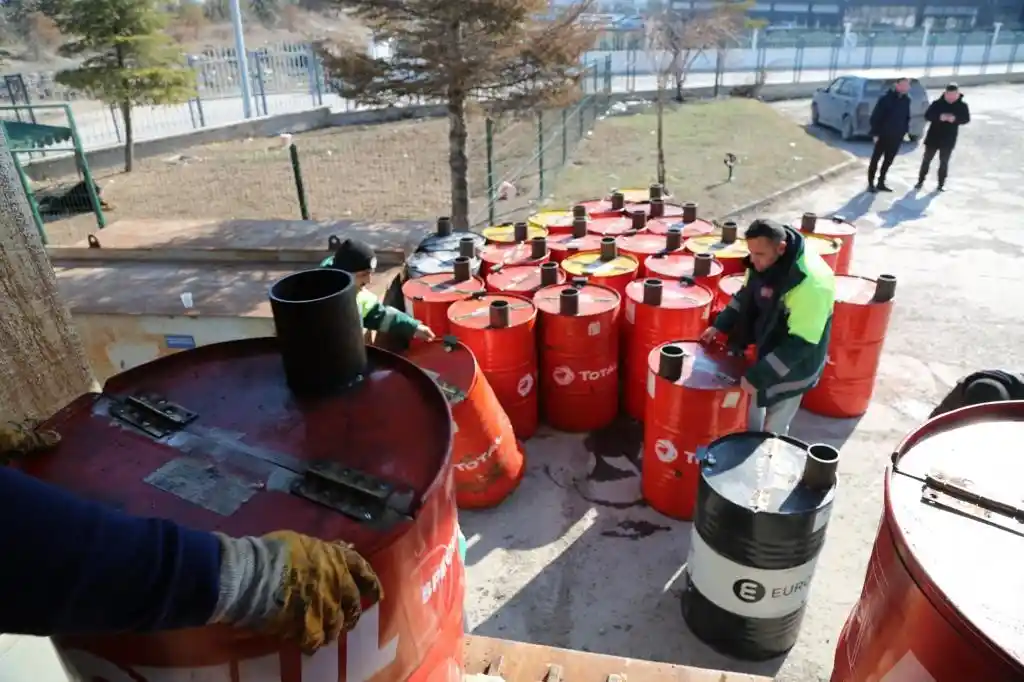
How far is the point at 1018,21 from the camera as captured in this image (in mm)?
38156

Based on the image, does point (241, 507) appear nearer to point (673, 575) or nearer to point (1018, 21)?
point (673, 575)

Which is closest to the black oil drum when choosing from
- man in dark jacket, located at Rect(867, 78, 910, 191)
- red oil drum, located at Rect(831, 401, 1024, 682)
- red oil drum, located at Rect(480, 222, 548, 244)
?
red oil drum, located at Rect(831, 401, 1024, 682)

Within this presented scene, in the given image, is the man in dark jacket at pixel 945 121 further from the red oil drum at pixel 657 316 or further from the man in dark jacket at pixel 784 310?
the man in dark jacket at pixel 784 310

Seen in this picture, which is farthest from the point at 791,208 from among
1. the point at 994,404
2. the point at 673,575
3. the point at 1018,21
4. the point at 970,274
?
the point at 1018,21

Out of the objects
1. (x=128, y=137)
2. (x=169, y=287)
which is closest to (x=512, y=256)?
(x=169, y=287)

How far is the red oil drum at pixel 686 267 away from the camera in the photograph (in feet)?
17.1

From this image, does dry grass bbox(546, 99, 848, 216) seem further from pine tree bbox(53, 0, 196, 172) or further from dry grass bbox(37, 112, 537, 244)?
pine tree bbox(53, 0, 196, 172)

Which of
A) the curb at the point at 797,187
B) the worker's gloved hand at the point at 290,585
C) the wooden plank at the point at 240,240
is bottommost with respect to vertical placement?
the curb at the point at 797,187

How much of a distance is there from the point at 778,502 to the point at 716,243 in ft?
11.3

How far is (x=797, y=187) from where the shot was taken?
1198 centimetres

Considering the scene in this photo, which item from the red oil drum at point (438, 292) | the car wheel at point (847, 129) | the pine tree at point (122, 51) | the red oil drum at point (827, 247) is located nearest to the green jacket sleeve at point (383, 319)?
the red oil drum at point (438, 292)

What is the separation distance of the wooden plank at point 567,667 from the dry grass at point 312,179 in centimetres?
826

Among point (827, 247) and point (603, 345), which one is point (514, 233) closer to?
point (603, 345)

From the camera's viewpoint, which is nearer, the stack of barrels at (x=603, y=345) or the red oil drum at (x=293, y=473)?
the red oil drum at (x=293, y=473)
